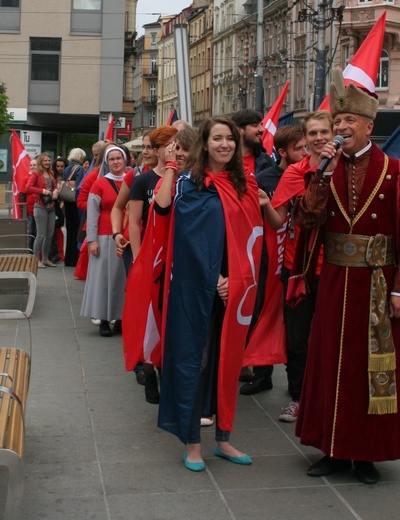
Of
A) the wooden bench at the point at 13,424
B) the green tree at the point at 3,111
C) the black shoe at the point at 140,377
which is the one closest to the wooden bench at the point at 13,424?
the wooden bench at the point at 13,424

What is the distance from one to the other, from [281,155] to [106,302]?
3.15m

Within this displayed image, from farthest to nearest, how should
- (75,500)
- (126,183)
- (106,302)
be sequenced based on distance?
(106,302)
(126,183)
(75,500)

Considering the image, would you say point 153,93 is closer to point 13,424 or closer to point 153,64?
point 153,64

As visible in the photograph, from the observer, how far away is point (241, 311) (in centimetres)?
546

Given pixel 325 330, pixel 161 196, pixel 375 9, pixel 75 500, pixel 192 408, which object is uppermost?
pixel 375 9

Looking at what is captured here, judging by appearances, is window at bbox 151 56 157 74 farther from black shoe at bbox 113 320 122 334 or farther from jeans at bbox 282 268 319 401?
jeans at bbox 282 268 319 401

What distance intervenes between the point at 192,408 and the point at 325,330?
0.81 metres

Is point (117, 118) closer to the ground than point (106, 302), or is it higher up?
higher up

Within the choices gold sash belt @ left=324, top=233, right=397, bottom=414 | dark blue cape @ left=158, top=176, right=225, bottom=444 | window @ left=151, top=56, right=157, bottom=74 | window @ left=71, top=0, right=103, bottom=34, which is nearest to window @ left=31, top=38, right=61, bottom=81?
window @ left=71, top=0, right=103, bottom=34

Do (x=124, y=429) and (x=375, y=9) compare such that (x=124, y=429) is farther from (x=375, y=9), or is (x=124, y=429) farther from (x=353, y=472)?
(x=375, y=9)

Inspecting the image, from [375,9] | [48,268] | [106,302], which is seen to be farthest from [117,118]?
[106,302]

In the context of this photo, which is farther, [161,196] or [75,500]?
[161,196]

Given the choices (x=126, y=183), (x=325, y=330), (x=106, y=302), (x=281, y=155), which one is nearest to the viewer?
(x=325, y=330)

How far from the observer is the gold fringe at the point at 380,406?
516 centimetres
